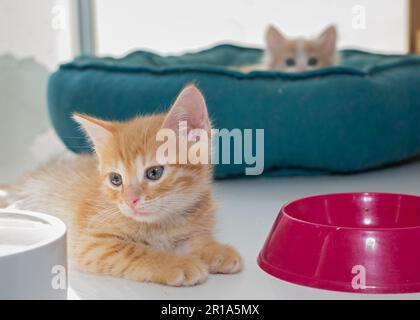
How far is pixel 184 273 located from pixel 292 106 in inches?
31.8

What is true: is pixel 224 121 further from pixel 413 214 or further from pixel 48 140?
pixel 48 140

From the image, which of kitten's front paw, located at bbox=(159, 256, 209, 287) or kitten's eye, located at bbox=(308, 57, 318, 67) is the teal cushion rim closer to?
kitten's eye, located at bbox=(308, 57, 318, 67)

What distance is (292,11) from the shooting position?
2.92 metres

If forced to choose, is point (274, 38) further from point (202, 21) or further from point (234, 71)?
point (234, 71)

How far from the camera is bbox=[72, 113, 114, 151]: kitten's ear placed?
1200 mm

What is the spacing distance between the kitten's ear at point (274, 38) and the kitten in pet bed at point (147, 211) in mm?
1618

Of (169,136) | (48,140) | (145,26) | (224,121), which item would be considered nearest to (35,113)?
(48,140)

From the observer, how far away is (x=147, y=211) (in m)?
1.12

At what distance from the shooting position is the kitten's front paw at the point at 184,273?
3.51 ft

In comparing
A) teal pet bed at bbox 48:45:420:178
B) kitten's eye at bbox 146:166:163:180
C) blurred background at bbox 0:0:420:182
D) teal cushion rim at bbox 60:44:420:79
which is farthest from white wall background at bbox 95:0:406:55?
kitten's eye at bbox 146:166:163:180

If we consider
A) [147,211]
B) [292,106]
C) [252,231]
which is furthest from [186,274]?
[292,106]

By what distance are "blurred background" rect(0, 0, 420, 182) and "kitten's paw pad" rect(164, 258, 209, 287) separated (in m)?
1.36

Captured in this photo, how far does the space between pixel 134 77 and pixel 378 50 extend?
53.0 inches

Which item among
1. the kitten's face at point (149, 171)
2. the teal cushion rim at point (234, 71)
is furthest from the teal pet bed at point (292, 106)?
the kitten's face at point (149, 171)
